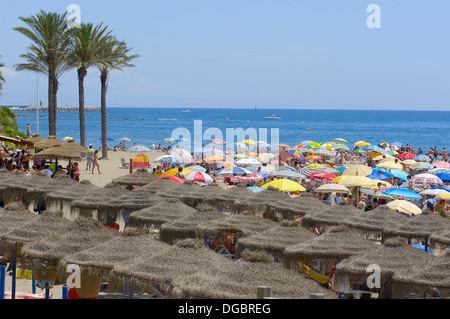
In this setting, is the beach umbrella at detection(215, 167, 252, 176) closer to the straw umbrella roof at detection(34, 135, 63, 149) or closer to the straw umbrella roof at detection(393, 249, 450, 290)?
the straw umbrella roof at detection(34, 135, 63, 149)

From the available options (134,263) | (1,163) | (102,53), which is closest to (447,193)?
(134,263)

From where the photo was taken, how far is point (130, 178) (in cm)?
2217

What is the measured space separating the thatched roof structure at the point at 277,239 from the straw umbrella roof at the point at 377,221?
2574mm

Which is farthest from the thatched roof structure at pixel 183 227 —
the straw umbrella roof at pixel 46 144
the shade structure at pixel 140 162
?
the shade structure at pixel 140 162

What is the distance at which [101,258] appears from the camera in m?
10.2

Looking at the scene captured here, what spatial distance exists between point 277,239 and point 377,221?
3.84 metres

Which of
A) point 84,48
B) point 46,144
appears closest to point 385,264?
point 46,144

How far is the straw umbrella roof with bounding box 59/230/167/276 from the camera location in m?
10.0

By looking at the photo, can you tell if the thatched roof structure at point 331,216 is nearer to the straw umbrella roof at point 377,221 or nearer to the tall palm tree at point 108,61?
the straw umbrella roof at point 377,221

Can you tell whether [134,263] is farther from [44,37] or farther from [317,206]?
[44,37]

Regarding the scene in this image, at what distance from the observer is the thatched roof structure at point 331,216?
Result: 15.2 meters

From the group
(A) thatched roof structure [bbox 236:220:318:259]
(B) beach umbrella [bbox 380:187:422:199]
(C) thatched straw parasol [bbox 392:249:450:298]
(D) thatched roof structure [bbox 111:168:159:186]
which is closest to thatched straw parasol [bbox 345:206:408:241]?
(A) thatched roof structure [bbox 236:220:318:259]
